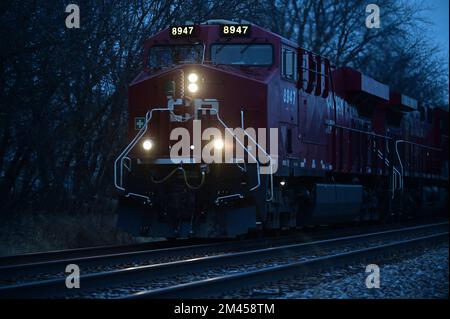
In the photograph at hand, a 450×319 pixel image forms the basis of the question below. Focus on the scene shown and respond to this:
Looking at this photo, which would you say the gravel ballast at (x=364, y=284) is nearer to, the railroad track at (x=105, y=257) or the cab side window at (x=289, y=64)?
the railroad track at (x=105, y=257)

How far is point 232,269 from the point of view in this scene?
401 inches

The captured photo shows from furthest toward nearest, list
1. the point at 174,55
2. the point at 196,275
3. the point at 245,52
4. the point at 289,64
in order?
the point at 289,64
the point at 174,55
the point at 245,52
the point at 196,275

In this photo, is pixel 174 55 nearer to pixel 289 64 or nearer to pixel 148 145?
pixel 148 145

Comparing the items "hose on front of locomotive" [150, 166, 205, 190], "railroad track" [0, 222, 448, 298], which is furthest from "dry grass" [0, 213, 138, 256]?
"railroad track" [0, 222, 448, 298]

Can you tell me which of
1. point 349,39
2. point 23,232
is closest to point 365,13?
Result: point 349,39

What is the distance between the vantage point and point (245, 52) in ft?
44.4

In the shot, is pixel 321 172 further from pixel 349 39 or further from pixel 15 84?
pixel 349 39

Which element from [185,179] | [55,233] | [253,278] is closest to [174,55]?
[185,179]

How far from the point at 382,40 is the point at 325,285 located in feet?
102

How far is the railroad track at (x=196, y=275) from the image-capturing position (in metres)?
7.54

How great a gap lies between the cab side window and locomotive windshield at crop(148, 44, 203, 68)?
1570mm

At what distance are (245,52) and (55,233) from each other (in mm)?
5107

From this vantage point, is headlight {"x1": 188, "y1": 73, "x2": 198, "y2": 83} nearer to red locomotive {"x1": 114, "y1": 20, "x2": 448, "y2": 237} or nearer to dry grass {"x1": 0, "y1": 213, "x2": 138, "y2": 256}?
red locomotive {"x1": 114, "y1": 20, "x2": 448, "y2": 237}

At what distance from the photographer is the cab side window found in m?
13.7
